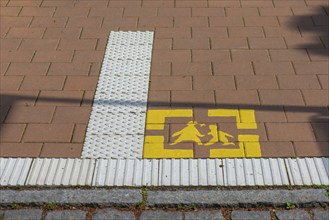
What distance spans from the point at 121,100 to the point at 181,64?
2.70ft

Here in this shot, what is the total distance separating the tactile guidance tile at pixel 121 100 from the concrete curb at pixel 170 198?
452 mm

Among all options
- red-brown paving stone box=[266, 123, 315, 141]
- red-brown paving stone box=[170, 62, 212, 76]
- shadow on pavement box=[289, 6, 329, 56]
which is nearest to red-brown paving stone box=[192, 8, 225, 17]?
shadow on pavement box=[289, 6, 329, 56]

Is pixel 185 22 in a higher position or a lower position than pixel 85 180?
higher

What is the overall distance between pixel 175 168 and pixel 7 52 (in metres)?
2.55

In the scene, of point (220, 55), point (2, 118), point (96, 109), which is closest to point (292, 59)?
point (220, 55)

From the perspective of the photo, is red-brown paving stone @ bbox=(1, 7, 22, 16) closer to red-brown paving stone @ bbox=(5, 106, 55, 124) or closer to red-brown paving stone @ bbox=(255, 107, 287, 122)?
red-brown paving stone @ bbox=(5, 106, 55, 124)

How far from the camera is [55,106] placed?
175 inches

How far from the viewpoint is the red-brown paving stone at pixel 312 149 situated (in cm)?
387

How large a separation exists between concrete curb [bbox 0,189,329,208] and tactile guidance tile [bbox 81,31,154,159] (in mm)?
452

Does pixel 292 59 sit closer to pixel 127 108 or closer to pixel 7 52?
pixel 127 108

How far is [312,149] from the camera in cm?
392

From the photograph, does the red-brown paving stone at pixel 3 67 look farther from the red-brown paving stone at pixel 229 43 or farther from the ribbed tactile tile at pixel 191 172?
the red-brown paving stone at pixel 229 43

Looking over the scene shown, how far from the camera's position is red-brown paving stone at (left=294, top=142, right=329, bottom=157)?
387 cm

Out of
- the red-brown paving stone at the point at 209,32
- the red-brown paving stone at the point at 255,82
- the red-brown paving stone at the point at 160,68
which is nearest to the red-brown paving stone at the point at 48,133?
the red-brown paving stone at the point at 160,68
